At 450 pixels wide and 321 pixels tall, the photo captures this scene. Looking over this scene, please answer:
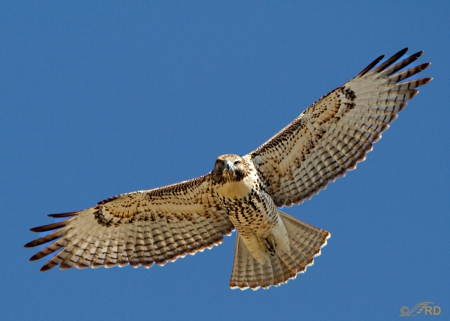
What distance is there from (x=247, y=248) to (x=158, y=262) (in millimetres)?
1451

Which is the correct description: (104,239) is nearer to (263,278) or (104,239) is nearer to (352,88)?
(263,278)

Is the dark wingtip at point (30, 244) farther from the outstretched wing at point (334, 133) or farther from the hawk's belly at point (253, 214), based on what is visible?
the outstretched wing at point (334, 133)

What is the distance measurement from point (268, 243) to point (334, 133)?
1964 mm

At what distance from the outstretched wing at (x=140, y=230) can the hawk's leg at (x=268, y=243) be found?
2.42 feet

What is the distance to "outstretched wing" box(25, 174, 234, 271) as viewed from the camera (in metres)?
13.0

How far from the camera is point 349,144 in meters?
12.7

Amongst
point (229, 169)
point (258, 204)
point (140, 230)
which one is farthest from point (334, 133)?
point (140, 230)

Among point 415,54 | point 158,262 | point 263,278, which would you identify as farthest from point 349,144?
point 158,262

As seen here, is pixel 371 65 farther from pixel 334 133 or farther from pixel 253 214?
pixel 253 214

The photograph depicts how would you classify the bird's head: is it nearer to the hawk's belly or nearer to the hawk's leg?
the hawk's belly

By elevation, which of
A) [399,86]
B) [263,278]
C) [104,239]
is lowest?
[263,278]

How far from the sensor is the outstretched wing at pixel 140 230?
1302 centimetres

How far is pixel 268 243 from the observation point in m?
12.9

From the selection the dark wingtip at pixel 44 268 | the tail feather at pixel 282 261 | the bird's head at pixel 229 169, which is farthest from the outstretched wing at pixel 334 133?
the dark wingtip at pixel 44 268
